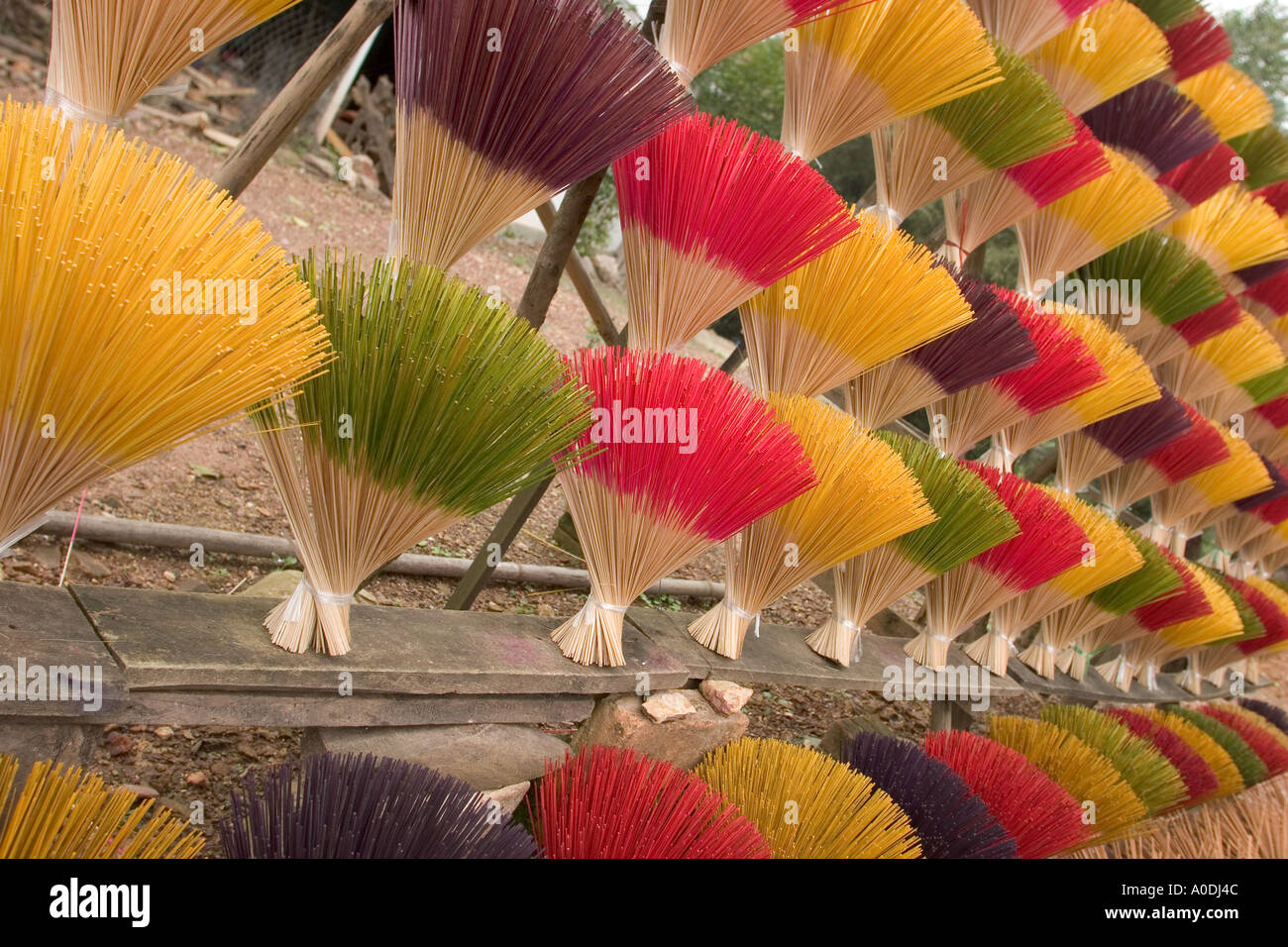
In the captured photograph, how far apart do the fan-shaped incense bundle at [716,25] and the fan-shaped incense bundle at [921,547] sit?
0.55m

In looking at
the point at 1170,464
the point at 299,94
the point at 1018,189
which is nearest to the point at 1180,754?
the point at 1170,464

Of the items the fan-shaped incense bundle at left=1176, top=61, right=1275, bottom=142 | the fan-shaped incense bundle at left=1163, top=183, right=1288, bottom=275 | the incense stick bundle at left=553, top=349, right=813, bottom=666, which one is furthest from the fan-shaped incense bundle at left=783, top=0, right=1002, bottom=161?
the fan-shaped incense bundle at left=1176, top=61, right=1275, bottom=142

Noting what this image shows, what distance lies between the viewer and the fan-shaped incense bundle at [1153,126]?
6.73 feet

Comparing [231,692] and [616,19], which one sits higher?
[616,19]

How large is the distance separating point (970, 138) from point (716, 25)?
0.55 meters

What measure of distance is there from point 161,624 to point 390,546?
21 cm

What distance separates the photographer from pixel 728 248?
113 centimetres

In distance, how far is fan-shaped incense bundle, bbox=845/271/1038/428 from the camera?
56.1 inches

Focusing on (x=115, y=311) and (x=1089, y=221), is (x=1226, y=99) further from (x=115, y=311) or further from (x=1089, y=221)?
(x=115, y=311)

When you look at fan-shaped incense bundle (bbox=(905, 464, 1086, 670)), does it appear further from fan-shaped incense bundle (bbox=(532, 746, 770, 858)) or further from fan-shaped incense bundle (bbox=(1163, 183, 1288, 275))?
fan-shaped incense bundle (bbox=(1163, 183, 1288, 275))

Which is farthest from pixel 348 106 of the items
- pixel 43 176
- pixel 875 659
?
pixel 43 176

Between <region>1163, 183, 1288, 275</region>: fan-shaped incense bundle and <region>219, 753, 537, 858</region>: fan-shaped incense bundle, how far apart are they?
2.19m

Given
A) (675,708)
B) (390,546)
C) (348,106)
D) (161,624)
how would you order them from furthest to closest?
(348,106)
(675,708)
(390,546)
(161,624)
